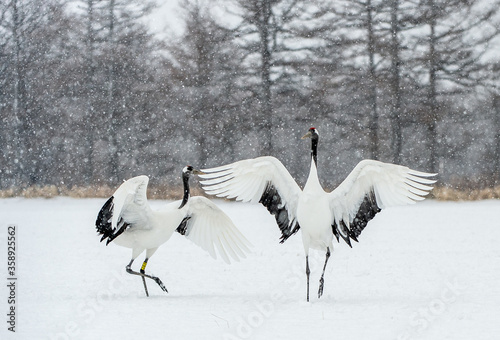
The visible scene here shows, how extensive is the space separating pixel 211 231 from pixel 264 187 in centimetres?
110

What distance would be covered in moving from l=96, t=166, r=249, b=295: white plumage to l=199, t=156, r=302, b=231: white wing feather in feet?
1.68

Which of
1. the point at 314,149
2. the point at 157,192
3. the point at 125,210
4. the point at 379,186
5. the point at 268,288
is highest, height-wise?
the point at 314,149

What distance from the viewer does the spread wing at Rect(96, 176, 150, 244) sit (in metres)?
6.02

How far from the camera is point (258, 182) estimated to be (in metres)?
6.70

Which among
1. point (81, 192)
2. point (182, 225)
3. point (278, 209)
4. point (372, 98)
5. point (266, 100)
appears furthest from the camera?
point (266, 100)

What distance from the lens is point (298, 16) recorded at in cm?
2103

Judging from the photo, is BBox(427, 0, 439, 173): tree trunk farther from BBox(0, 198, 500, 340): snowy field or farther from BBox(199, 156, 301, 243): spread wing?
BBox(199, 156, 301, 243): spread wing

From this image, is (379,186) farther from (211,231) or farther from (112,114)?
(112,114)

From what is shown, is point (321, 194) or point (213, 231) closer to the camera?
point (321, 194)

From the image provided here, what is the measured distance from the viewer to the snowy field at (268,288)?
5.03 m

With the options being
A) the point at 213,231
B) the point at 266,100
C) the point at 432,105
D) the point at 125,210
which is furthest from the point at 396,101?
the point at 125,210

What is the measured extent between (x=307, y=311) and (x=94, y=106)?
56.2 feet

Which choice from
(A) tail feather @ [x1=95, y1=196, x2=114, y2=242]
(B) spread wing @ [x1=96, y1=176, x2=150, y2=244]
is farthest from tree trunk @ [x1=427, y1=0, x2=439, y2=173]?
(A) tail feather @ [x1=95, y1=196, x2=114, y2=242]

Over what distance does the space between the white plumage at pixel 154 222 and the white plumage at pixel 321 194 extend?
51 cm
